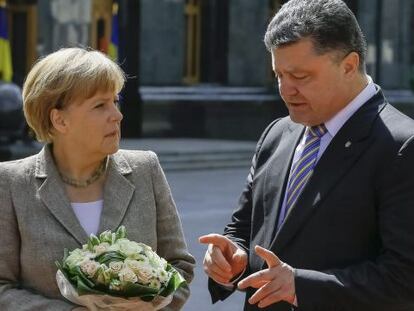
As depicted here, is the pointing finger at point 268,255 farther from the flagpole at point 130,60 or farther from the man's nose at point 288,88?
the flagpole at point 130,60

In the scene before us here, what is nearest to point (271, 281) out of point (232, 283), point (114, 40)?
point (232, 283)

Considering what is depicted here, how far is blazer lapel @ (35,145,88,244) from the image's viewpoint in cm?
366

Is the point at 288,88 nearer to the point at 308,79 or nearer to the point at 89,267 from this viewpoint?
the point at 308,79

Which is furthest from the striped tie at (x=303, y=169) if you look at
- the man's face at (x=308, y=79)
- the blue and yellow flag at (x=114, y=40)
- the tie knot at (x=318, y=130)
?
the blue and yellow flag at (x=114, y=40)

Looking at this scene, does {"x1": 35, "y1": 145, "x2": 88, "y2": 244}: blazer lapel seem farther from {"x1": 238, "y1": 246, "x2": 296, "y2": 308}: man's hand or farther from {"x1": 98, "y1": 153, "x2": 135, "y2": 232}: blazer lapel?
{"x1": 238, "y1": 246, "x2": 296, "y2": 308}: man's hand

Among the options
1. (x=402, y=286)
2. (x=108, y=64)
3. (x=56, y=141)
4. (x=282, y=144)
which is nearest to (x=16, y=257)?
(x=56, y=141)

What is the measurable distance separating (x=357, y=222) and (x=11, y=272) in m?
1.13

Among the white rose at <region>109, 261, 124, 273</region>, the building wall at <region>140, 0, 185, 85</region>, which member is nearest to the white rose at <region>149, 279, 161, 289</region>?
the white rose at <region>109, 261, 124, 273</region>

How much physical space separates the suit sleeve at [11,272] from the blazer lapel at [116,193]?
11.0 inches

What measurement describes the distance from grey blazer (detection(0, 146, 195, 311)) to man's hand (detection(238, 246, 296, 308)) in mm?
636

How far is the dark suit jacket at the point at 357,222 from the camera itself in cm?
323

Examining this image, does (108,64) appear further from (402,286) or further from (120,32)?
(120,32)

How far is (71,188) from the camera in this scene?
3781mm

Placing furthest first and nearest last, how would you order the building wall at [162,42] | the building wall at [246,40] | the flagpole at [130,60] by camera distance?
the building wall at [246,40], the building wall at [162,42], the flagpole at [130,60]
